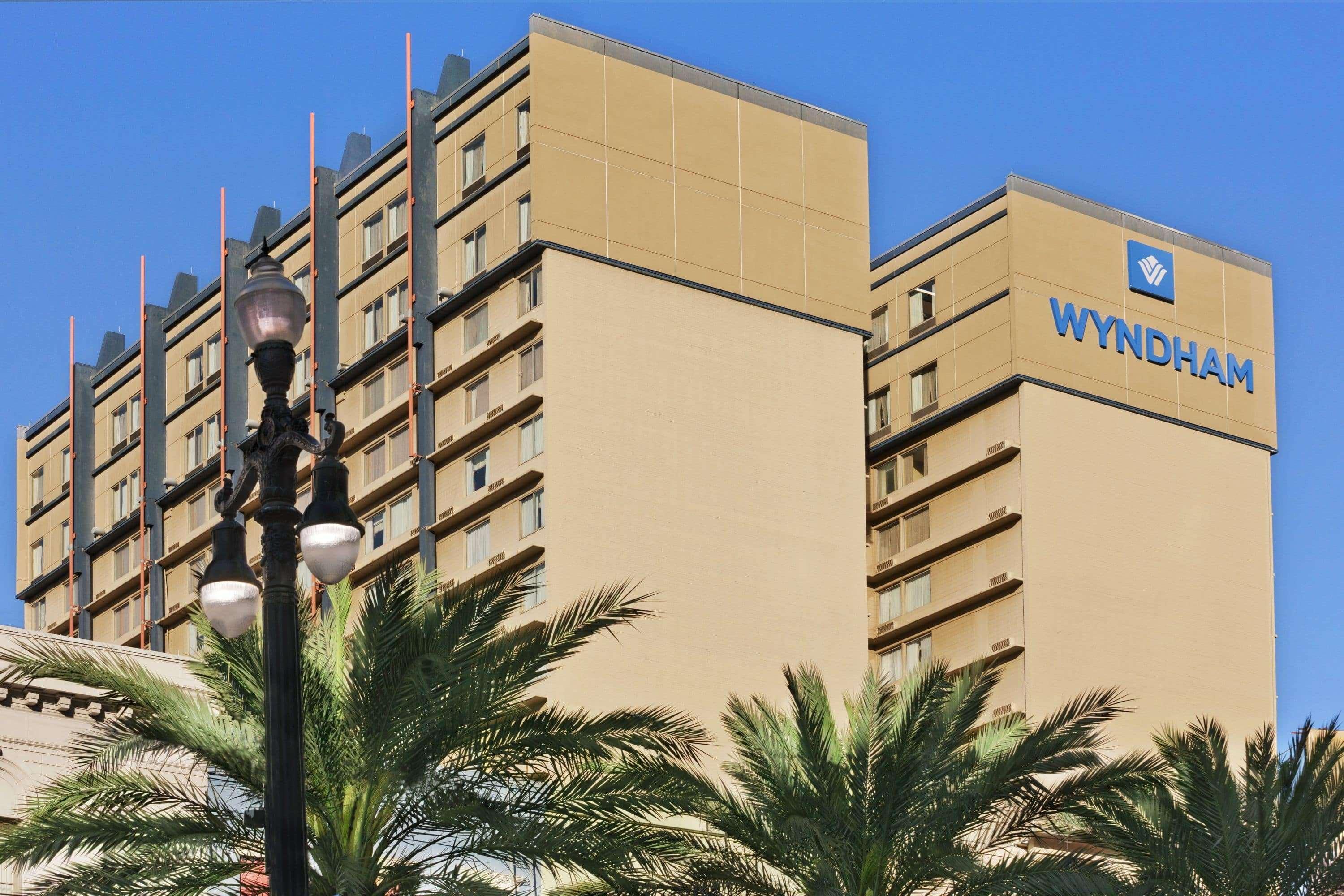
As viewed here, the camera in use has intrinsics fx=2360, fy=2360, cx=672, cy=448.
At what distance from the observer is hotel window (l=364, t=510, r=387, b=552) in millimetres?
72562

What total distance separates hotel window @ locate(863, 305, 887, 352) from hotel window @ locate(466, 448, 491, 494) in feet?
63.4

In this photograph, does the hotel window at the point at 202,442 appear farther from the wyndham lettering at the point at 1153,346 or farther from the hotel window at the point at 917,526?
the wyndham lettering at the point at 1153,346

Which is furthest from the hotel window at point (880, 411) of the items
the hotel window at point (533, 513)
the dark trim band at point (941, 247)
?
the hotel window at point (533, 513)

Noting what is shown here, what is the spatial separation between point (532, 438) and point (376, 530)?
8.63 metres

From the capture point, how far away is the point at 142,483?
86562 millimetres

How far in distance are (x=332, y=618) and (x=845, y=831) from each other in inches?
324

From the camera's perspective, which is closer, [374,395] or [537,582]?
[537,582]

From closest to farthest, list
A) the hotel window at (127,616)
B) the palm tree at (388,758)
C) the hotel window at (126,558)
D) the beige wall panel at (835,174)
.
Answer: the palm tree at (388,758)
the beige wall panel at (835,174)
the hotel window at (127,616)
the hotel window at (126,558)

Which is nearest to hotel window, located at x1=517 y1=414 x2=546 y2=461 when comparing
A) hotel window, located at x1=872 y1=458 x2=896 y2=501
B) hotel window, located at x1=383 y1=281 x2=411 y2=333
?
hotel window, located at x1=383 y1=281 x2=411 y2=333

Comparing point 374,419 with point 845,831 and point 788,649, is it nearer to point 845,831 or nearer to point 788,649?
point 788,649

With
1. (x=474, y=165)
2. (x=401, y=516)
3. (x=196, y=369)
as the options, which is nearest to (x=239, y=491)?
(x=474, y=165)

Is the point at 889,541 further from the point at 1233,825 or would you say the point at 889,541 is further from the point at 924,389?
the point at 1233,825

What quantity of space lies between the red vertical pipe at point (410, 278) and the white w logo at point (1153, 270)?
1004 inches

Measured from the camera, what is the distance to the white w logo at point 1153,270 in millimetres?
81125
